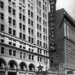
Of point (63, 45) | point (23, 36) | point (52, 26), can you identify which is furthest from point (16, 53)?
point (52, 26)

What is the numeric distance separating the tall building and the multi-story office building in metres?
7.86

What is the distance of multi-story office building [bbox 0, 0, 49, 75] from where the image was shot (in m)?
47.4

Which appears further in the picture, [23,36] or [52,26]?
[52,26]

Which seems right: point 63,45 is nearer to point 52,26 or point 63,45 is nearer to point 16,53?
point 52,26

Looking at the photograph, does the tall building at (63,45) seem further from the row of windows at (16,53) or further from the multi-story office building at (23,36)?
the row of windows at (16,53)

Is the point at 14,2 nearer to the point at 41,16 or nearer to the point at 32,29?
the point at 32,29

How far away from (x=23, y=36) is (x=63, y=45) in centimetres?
2540

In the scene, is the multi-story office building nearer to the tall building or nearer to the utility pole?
the utility pole

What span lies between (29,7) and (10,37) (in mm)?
18362

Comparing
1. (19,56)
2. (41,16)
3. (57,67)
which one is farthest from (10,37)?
(57,67)

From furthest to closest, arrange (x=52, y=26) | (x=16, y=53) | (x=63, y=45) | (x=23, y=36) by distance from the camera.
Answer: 1. (x=52, y=26)
2. (x=63, y=45)
3. (x=23, y=36)
4. (x=16, y=53)

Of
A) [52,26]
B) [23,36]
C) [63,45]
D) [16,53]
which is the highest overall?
[52,26]

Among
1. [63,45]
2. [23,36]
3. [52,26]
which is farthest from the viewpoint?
[52,26]

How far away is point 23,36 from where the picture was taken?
5597cm
